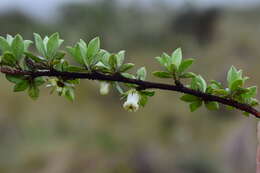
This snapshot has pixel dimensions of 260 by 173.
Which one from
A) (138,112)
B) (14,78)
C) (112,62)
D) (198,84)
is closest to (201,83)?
(198,84)

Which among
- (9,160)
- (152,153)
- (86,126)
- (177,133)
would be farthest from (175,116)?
(9,160)

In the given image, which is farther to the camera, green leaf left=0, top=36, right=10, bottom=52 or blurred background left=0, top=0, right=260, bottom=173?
blurred background left=0, top=0, right=260, bottom=173

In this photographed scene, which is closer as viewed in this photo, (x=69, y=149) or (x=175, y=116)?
(x=69, y=149)

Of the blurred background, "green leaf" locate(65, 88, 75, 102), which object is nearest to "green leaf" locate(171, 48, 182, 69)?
"green leaf" locate(65, 88, 75, 102)

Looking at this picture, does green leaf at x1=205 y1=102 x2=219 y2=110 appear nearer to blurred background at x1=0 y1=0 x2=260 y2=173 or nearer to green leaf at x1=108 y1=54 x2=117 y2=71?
green leaf at x1=108 y1=54 x2=117 y2=71

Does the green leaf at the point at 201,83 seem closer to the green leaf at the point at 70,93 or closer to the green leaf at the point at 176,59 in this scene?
the green leaf at the point at 176,59

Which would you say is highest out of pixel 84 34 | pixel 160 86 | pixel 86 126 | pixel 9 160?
pixel 84 34

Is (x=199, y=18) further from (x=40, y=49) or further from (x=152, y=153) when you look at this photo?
(x=40, y=49)

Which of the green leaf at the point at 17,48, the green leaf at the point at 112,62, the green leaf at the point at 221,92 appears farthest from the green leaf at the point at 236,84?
the green leaf at the point at 17,48

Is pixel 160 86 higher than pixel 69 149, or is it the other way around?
pixel 160 86
